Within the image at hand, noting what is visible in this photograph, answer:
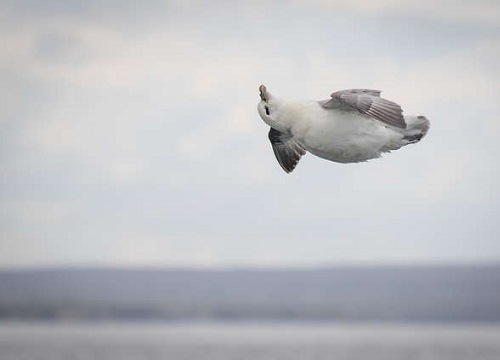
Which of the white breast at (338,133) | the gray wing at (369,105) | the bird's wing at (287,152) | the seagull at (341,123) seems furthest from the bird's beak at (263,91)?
the bird's wing at (287,152)

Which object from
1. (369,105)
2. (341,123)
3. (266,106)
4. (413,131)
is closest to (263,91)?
(266,106)

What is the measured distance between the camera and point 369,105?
18.7 metres

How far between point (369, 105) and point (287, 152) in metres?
2.37

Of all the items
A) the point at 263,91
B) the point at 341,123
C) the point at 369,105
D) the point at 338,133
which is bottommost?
the point at 338,133

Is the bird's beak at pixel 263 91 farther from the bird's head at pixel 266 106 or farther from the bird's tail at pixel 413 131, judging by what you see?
the bird's tail at pixel 413 131

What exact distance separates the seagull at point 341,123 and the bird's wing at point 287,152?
1545mm

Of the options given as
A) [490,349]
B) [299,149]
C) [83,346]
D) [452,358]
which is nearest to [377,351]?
[490,349]

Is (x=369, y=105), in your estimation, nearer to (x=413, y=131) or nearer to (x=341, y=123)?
(x=341, y=123)

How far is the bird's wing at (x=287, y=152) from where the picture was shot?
2064cm

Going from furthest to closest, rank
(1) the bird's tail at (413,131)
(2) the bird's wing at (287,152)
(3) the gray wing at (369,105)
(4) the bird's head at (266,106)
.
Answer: (2) the bird's wing at (287,152)
(1) the bird's tail at (413,131)
(4) the bird's head at (266,106)
(3) the gray wing at (369,105)

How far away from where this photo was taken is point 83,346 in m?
145

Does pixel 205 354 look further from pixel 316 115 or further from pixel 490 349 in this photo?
pixel 316 115

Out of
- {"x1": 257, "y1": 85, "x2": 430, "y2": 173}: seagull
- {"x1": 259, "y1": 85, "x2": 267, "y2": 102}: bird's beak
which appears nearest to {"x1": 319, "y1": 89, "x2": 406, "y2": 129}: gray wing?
{"x1": 257, "y1": 85, "x2": 430, "y2": 173}: seagull

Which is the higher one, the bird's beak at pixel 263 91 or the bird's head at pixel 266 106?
the bird's beak at pixel 263 91
